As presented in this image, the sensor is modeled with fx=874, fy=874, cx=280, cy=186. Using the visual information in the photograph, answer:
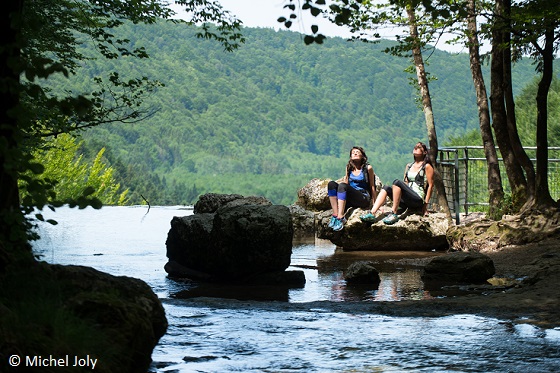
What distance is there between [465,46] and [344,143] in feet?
476

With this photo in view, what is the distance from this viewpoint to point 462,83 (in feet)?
547

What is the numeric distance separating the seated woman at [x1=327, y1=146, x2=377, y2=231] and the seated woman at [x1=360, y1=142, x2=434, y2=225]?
309 millimetres

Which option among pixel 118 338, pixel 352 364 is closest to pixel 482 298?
pixel 352 364

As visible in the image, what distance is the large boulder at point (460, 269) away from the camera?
10.3m

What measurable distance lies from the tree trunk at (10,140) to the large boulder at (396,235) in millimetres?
9350

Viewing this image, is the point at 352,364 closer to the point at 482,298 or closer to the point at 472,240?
the point at 482,298

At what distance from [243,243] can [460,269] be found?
2628mm

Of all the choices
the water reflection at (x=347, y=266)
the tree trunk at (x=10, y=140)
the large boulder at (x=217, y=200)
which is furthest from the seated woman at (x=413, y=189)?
the tree trunk at (x=10, y=140)

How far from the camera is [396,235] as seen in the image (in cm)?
1420

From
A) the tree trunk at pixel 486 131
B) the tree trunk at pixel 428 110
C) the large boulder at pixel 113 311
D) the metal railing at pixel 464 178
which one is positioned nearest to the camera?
the large boulder at pixel 113 311

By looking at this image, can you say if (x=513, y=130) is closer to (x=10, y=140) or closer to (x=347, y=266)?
(x=347, y=266)

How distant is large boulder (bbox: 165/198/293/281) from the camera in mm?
10680

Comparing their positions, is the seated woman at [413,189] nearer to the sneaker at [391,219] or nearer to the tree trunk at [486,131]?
the sneaker at [391,219]

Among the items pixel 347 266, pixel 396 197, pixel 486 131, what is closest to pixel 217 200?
pixel 396 197
